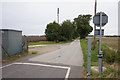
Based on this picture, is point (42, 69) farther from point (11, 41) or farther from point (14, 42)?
point (14, 42)

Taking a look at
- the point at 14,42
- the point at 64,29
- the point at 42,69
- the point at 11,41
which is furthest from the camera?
the point at 64,29

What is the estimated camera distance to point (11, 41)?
873 centimetres

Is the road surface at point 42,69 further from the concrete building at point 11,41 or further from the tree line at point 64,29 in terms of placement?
the tree line at point 64,29

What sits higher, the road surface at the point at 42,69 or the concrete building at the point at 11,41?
the concrete building at the point at 11,41

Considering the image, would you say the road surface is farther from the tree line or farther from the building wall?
the tree line

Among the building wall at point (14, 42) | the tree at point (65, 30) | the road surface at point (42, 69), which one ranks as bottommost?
the road surface at point (42, 69)

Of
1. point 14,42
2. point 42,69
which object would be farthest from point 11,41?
point 42,69

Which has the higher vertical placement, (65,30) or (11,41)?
(65,30)

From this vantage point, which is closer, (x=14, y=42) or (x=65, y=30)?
(x=14, y=42)

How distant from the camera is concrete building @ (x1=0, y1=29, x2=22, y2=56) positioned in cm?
817

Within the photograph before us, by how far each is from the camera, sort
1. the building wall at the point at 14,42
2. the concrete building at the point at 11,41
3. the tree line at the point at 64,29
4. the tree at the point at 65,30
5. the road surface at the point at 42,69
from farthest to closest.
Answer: the tree at the point at 65,30, the tree line at the point at 64,29, the building wall at the point at 14,42, the concrete building at the point at 11,41, the road surface at the point at 42,69

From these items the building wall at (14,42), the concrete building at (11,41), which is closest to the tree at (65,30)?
the building wall at (14,42)

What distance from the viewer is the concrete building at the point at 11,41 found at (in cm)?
817

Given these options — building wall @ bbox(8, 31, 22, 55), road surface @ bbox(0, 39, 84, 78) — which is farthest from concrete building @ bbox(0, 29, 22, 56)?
road surface @ bbox(0, 39, 84, 78)
